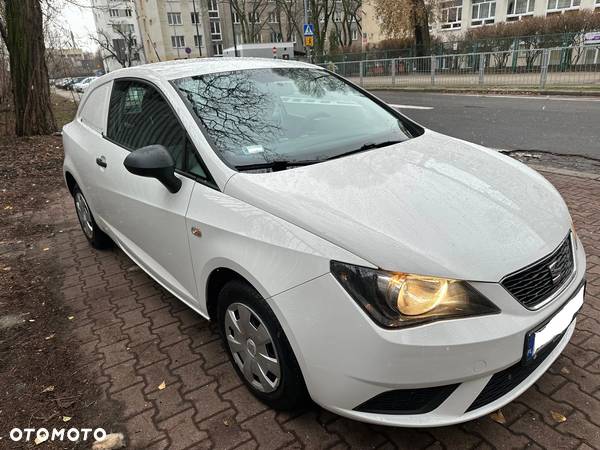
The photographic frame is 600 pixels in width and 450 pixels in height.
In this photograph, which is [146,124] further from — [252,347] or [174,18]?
[174,18]

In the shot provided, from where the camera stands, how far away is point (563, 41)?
1964cm

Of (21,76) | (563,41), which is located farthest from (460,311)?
(563,41)

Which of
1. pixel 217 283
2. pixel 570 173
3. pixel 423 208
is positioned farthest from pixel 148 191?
pixel 570 173

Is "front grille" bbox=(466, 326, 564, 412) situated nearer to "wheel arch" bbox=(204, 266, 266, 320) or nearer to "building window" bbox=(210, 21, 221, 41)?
"wheel arch" bbox=(204, 266, 266, 320)

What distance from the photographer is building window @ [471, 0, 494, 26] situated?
33.9 metres

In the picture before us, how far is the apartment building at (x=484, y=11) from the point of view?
30109mm

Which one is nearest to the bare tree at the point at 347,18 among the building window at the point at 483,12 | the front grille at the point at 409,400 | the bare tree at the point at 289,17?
the bare tree at the point at 289,17

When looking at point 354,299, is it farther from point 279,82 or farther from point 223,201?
point 279,82

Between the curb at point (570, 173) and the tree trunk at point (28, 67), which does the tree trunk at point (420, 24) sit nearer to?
the tree trunk at point (28, 67)

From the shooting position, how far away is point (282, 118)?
277 centimetres

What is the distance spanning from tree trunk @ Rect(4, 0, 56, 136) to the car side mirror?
32.4ft

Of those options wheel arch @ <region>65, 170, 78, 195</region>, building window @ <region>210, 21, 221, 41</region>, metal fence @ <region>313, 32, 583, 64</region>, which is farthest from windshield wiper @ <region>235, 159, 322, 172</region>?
building window @ <region>210, 21, 221, 41</region>

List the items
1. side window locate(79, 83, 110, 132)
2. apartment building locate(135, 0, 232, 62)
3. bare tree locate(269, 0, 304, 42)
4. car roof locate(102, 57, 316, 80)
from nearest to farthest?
1. car roof locate(102, 57, 316, 80)
2. side window locate(79, 83, 110, 132)
3. bare tree locate(269, 0, 304, 42)
4. apartment building locate(135, 0, 232, 62)

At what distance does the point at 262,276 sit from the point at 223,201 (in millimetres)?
467
